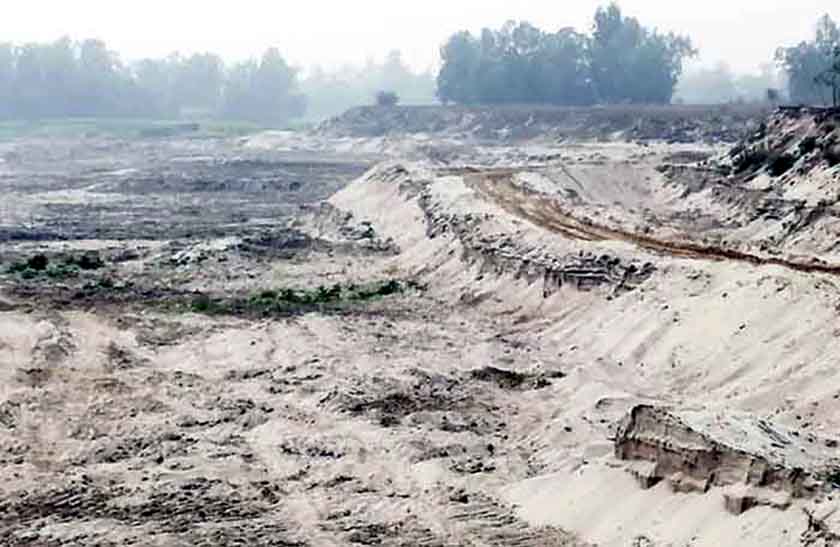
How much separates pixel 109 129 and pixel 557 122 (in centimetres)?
5916

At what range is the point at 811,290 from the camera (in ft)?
82.4

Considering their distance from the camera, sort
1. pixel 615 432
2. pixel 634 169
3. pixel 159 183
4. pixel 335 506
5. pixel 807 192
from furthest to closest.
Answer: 1. pixel 159 183
2. pixel 634 169
3. pixel 807 192
4. pixel 615 432
5. pixel 335 506

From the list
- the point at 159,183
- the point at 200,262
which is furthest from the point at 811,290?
the point at 159,183

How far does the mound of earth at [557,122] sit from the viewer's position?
93.1 metres

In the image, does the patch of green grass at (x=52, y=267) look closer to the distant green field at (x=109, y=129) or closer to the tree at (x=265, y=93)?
the distant green field at (x=109, y=129)

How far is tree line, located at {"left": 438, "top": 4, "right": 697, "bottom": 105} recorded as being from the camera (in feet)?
433

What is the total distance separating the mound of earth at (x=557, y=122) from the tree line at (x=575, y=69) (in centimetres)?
1516

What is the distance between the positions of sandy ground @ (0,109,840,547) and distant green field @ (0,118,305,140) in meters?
89.3

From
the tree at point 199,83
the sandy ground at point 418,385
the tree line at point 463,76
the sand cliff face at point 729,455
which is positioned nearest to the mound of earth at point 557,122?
the tree line at point 463,76

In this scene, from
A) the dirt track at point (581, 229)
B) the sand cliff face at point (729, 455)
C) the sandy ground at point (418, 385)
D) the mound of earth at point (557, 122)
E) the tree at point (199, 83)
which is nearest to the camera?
the sand cliff face at point (729, 455)

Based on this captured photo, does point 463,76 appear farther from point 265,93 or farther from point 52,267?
point 52,267

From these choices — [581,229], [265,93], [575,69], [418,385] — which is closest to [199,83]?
[265,93]

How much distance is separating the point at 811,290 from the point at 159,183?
54829 millimetres

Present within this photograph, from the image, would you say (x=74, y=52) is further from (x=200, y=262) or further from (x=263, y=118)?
(x=200, y=262)
